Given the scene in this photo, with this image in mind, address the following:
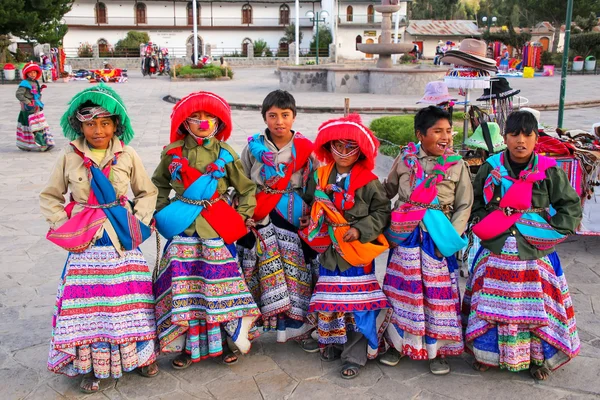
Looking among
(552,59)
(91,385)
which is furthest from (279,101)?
(552,59)

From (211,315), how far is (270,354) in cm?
59

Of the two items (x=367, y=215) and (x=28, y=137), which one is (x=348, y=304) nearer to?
(x=367, y=215)

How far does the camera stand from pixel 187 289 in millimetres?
3590

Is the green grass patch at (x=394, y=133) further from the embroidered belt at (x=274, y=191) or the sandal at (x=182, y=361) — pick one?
the sandal at (x=182, y=361)

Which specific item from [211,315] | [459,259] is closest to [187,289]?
[211,315]

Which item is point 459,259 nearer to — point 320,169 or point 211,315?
point 320,169

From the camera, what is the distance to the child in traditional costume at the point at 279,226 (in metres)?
3.74

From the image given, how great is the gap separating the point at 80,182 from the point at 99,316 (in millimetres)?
769

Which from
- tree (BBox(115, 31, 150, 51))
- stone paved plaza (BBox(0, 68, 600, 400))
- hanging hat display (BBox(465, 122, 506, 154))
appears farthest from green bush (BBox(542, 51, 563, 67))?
hanging hat display (BBox(465, 122, 506, 154))

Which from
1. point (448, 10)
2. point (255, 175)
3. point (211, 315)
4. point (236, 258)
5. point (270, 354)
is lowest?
point (270, 354)

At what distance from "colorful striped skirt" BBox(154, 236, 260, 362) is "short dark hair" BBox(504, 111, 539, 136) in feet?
5.97

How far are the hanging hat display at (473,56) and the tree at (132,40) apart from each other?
146 ft

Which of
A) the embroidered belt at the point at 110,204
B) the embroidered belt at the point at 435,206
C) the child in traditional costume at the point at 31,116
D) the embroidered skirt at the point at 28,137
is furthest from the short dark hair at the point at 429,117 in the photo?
the embroidered skirt at the point at 28,137

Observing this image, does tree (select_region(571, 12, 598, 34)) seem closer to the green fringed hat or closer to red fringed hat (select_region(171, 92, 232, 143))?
red fringed hat (select_region(171, 92, 232, 143))
